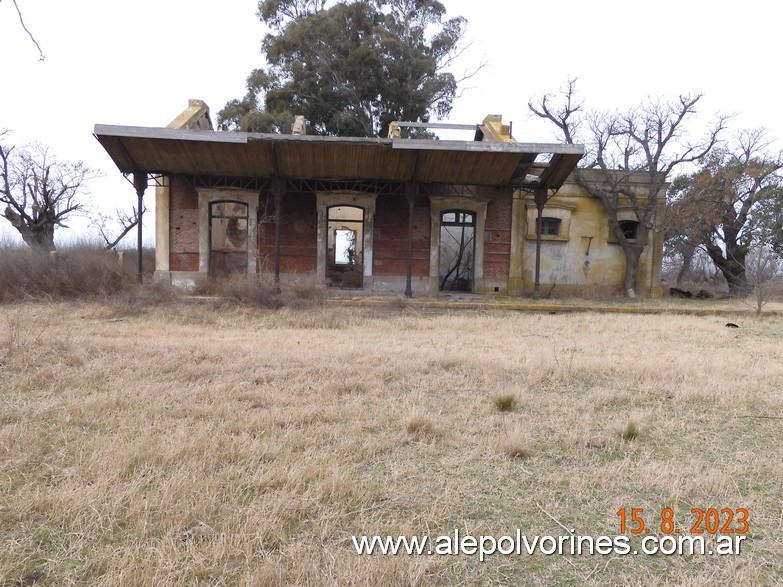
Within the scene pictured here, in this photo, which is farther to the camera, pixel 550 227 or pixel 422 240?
pixel 550 227

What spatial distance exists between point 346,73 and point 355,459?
2336cm

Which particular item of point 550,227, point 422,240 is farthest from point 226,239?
point 550,227

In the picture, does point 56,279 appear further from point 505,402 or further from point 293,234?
point 505,402

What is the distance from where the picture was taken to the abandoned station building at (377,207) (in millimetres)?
12672

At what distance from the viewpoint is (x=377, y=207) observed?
15.2 meters

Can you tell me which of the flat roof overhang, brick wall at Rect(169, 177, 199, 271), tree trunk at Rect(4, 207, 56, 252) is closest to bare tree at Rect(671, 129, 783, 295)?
the flat roof overhang

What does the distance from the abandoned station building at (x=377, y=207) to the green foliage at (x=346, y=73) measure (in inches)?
265

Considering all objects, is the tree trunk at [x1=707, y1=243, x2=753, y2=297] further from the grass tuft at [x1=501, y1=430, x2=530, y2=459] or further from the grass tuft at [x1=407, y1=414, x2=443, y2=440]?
the grass tuft at [x1=407, y1=414, x2=443, y2=440]

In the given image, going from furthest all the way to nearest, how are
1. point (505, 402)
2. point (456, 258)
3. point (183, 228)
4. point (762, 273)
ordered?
point (456, 258) → point (183, 228) → point (762, 273) → point (505, 402)

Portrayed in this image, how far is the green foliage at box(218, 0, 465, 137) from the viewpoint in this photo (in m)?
22.8

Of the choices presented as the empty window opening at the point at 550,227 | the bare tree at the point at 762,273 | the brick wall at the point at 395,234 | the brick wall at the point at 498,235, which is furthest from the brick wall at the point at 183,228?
the bare tree at the point at 762,273

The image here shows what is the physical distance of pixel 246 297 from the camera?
10.8m

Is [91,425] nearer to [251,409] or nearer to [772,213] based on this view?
[251,409]

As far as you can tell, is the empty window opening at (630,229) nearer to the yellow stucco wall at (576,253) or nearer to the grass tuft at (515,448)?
the yellow stucco wall at (576,253)
